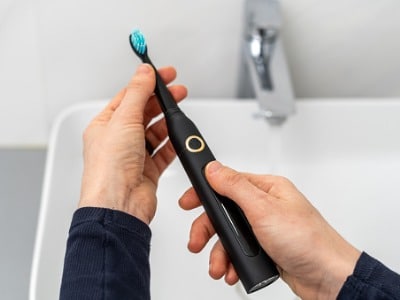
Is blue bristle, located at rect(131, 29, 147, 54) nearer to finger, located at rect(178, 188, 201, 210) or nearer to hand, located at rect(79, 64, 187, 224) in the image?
hand, located at rect(79, 64, 187, 224)

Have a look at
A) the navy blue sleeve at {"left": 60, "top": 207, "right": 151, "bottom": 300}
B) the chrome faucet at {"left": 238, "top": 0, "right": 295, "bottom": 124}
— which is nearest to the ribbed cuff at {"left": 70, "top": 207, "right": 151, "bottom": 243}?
the navy blue sleeve at {"left": 60, "top": 207, "right": 151, "bottom": 300}

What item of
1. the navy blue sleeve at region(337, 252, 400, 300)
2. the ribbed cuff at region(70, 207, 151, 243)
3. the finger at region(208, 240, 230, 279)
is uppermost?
the ribbed cuff at region(70, 207, 151, 243)

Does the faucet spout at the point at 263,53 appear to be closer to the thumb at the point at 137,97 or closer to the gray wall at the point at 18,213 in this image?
the thumb at the point at 137,97

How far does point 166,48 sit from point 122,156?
204 millimetres

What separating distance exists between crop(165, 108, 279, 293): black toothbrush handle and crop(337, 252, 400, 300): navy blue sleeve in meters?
0.06

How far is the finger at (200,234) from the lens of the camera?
55 centimetres

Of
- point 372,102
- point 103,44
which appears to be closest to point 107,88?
point 103,44

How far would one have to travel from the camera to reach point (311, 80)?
745 mm

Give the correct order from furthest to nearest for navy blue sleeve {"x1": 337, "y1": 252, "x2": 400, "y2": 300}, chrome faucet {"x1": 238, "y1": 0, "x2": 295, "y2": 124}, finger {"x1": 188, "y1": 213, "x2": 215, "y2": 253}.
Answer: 1. chrome faucet {"x1": 238, "y1": 0, "x2": 295, "y2": 124}
2. finger {"x1": 188, "y1": 213, "x2": 215, "y2": 253}
3. navy blue sleeve {"x1": 337, "y1": 252, "x2": 400, "y2": 300}

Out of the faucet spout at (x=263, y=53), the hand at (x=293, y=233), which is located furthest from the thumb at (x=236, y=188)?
the faucet spout at (x=263, y=53)

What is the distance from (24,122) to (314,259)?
442mm

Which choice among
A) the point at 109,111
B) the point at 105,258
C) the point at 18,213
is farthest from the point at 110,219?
the point at 18,213

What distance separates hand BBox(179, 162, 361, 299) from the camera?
1.54 feet

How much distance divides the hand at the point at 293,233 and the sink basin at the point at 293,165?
13 cm
